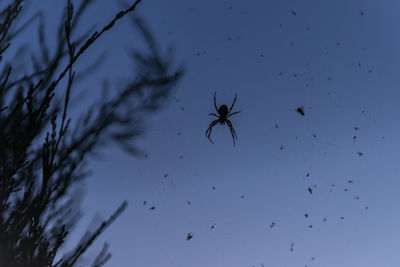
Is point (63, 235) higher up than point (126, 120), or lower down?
lower down

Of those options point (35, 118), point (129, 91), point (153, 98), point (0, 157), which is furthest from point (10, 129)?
point (153, 98)

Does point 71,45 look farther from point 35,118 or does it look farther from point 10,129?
point 10,129

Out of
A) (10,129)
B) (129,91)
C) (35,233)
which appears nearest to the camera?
(35,233)

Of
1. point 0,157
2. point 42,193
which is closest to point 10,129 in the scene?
point 0,157

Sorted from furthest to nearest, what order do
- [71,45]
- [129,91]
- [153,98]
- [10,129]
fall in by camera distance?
1. [153,98]
2. [129,91]
3. [10,129]
4. [71,45]

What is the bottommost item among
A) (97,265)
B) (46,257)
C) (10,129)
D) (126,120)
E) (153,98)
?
(46,257)

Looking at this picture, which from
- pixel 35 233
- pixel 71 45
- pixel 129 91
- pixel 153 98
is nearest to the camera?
pixel 35 233

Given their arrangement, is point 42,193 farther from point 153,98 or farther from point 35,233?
point 153,98

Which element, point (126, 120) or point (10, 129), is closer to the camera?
point (10, 129)

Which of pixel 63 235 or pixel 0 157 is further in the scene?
pixel 0 157
